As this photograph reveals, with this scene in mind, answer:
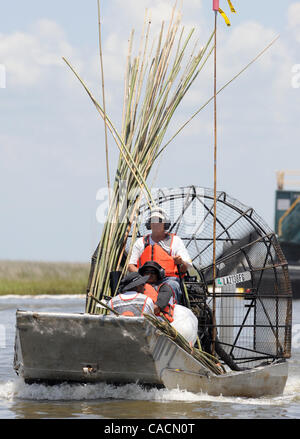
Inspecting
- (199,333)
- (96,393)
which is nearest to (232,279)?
(199,333)

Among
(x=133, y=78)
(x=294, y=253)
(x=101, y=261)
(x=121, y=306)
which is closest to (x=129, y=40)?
(x=133, y=78)

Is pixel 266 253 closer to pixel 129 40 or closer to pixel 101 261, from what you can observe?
pixel 101 261

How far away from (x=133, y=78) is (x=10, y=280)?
73.1 feet

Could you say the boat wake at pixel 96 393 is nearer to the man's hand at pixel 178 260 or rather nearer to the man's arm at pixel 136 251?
the man's hand at pixel 178 260

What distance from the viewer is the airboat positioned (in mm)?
7953

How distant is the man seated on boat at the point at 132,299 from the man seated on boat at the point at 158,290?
11 centimetres

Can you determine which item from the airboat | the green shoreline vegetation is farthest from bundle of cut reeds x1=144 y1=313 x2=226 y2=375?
the green shoreline vegetation

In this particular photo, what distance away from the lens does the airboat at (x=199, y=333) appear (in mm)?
7953

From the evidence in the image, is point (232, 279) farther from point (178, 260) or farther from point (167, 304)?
point (167, 304)

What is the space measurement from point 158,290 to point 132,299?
44 cm

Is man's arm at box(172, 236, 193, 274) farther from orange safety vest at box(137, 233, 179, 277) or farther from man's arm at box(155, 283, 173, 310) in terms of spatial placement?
man's arm at box(155, 283, 173, 310)

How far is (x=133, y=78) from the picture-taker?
31.0 ft

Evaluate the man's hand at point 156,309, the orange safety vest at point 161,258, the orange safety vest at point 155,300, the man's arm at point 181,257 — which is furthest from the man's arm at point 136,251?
the man's hand at point 156,309

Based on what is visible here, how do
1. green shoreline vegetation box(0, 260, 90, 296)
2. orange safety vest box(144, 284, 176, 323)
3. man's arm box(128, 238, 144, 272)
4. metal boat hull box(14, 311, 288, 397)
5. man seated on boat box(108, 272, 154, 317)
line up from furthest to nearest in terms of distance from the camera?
green shoreline vegetation box(0, 260, 90, 296) < man's arm box(128, 238, 144, 272) < orange safety vest box(144, 284, 176, 323) < man seated on boat box(108, 272, 154, 317) < metal boat hull box(14, 311, 288, 397)
